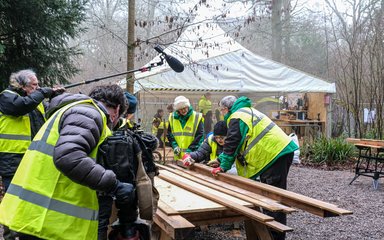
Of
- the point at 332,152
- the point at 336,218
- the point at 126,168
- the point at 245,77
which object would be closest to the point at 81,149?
the point at 126,168

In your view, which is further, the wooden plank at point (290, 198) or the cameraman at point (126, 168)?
the wooden plank at point (290, 198)

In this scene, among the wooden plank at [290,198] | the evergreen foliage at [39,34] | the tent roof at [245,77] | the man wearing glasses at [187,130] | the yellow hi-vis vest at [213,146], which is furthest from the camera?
the tent roof at [245,77]

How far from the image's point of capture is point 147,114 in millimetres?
13656

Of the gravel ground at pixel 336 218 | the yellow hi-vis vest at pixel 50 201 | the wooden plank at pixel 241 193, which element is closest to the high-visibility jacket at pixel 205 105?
the gravel ground at pixel 336 218

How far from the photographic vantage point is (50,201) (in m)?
2.15

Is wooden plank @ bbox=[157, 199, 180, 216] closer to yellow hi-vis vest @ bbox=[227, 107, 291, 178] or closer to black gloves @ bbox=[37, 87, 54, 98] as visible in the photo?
yellow hi-vis vest @ bbox=[227, 107, 291, 178]

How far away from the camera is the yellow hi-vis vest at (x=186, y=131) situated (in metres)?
6.21

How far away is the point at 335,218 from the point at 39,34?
602 centimetres

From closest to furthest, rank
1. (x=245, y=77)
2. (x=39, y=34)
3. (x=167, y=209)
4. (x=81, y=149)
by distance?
1. (x=81, y=149)
2. (x=167, y=209)
3. (x=39, y=34)
4. (x=245, y=77)

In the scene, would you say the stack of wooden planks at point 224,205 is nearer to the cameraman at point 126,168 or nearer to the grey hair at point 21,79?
the cameraman at point 126,168

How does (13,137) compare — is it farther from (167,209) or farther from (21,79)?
(167,209)

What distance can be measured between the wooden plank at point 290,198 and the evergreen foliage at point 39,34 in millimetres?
4574

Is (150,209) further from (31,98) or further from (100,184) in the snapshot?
(31,98)

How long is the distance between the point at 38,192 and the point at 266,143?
2.71 meters
